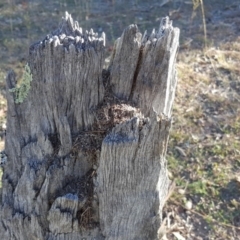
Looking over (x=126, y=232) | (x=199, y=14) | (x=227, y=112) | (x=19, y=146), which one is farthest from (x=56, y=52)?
(x=199, y=14)

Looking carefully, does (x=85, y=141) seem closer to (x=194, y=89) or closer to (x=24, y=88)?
(x=24, y=88)

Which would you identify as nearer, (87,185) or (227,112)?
(87,185)

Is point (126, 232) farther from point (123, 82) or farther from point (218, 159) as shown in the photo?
point (218, 159)

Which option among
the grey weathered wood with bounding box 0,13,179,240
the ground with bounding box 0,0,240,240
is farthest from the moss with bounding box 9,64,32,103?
the ground with bounding box 0,0,240,240

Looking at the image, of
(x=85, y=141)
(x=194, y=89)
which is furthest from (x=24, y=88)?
(x=194, y=89)

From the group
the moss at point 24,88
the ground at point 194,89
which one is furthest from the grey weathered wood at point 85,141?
the ground at point 194,89

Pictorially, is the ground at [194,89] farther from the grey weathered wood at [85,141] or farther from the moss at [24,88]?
the moss at [24,88]
